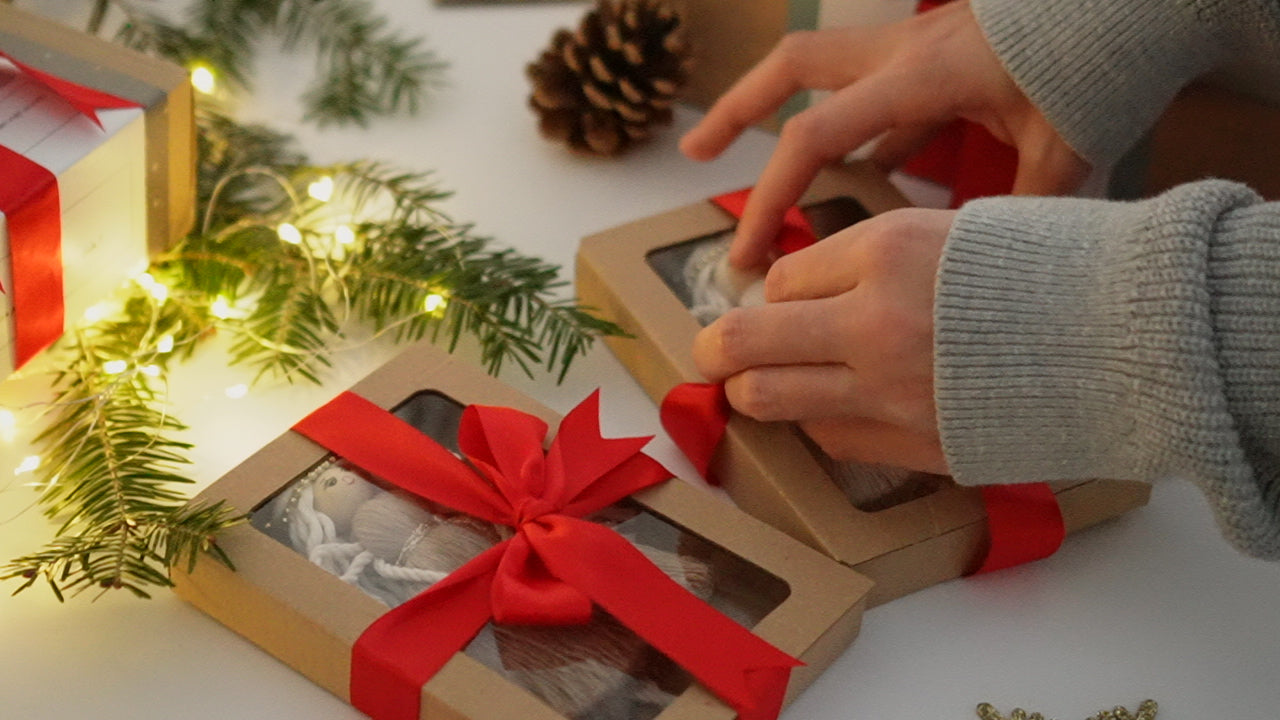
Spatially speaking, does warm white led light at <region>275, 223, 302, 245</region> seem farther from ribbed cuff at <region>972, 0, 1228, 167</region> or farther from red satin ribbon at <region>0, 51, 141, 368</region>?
ribbed cuff at <region>972, 0, 1228, 167</region>

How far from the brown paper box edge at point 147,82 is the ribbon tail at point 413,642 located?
1.12 feet

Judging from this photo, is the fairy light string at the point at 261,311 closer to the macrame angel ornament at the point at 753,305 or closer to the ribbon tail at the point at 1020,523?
the macrame angel ornament at the point at 753,305

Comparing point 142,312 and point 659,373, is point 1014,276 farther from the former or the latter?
point 142,312

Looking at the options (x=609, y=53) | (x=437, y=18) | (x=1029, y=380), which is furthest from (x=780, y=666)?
(x=437, y=18)

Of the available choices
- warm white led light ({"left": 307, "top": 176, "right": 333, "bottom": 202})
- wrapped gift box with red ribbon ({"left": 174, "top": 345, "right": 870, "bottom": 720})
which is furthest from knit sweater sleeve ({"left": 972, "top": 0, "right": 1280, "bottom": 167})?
warm white led light ({"left": 307, "top": 176, "right": 333, "bottom": 202})

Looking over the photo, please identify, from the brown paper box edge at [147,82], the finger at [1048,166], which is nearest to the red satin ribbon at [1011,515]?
the finger at [1048,166]

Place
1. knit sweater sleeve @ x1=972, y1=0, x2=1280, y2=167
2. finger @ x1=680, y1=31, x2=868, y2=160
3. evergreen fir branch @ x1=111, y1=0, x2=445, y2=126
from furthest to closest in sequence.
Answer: evergreen fir branch @ x1=111, y1=0, x2=445, y2=126
finger @ x1=680, y1=31, x2=868, y2=160
knit sweater sleeve @ x1=972, y1=0, x2=1280, y2=167

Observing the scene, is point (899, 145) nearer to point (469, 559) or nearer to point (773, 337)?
point (773, 337)

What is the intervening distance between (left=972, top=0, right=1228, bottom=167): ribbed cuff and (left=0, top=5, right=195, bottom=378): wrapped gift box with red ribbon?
0.53m

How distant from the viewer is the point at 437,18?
115cm

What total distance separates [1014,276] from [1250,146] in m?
0.39

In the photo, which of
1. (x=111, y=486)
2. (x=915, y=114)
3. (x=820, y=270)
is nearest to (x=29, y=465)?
(x=111, y=486)

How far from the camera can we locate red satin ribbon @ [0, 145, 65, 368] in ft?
2.27

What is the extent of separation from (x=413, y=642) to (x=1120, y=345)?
37 centimetres
